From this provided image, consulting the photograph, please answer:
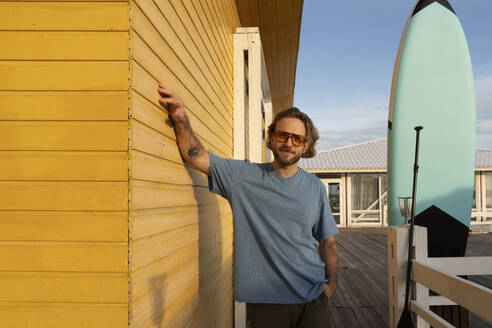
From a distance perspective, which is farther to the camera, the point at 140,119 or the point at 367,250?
the point at 367,250

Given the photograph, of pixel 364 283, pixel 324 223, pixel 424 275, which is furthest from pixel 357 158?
pixel 324 223

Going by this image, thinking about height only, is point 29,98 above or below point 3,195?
above

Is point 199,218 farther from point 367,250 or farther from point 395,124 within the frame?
point 367,250

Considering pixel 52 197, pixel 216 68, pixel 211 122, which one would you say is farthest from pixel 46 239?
pixel 216 68

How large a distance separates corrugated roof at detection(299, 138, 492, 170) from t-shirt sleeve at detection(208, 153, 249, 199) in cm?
1429

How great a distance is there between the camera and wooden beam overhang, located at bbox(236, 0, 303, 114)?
15.3 ft

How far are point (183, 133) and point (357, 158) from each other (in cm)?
1626

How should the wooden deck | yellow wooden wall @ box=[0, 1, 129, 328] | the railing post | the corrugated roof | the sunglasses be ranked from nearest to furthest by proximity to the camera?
yellow wooden wall @ box=[0, 1, 129, 328] → the sunglasses → the railing post → the wooden deck → the corrugated roof

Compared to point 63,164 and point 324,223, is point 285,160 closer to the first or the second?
point 324,223

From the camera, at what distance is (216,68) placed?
282 centimetres

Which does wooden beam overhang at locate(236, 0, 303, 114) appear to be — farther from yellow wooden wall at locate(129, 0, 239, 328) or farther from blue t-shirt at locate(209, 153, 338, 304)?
blue t-shirt at locate(209, 153, 338, 304)

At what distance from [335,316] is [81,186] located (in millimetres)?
4339

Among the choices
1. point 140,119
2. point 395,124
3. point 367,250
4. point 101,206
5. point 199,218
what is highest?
point 395,124

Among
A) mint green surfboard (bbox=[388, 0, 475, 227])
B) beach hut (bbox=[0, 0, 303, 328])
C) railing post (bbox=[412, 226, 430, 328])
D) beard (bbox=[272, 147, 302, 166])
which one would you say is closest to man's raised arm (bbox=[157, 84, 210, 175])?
beach hut (bbox=[0, 0, 303, 328])
